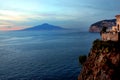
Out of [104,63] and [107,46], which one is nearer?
[104,63]

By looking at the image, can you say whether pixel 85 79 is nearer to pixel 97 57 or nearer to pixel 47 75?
pixel 97 57

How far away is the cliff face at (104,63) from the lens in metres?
52.1

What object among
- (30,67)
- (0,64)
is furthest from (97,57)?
(0,64)

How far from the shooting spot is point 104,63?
54250 millimetres

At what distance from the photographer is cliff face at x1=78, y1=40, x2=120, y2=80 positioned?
5215cm

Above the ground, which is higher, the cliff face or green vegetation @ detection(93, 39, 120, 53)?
green vegetation @ detection(93, 39, 120, 53)

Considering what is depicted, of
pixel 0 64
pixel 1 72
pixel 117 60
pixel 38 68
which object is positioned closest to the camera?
pixel 117 60

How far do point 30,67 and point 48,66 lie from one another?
8.80 m

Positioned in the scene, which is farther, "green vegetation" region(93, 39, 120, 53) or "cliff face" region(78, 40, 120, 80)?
"green vegetation" region(93, 39, 120, 53)

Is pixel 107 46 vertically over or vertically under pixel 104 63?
over

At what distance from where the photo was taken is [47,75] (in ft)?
282

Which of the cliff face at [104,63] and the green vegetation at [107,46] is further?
the green vegetation at [107,46]

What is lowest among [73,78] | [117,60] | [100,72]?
[73,78]

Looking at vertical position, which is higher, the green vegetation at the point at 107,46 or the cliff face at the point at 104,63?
the green vegetation at the point at 107,46
